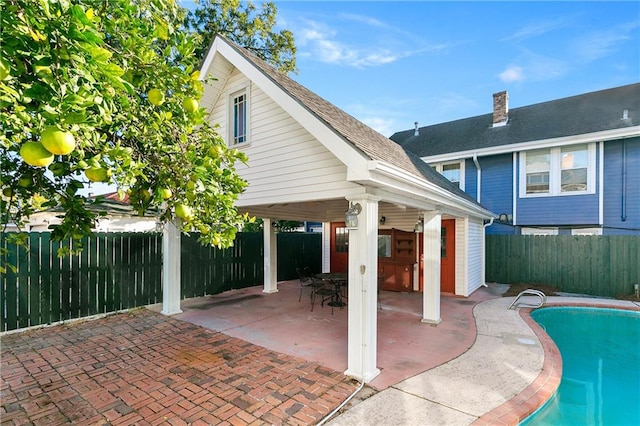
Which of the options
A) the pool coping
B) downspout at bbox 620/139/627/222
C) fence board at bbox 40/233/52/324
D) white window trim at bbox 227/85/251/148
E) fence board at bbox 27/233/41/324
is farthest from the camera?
downspout at bbox 620/139/627/222

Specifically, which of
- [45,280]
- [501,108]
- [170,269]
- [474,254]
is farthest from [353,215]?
[501,108]

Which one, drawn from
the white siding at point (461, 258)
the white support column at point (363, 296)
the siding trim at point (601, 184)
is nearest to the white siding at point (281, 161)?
the white support column at point (363, 296)

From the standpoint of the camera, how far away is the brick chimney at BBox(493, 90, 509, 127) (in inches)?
582

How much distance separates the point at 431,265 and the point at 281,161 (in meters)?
4.12

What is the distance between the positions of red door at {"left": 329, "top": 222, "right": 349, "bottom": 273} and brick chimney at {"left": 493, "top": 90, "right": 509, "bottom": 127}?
A: 901cm

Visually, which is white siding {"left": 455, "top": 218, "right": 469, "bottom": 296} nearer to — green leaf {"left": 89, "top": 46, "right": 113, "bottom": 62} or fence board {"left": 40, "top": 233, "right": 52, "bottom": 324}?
green leaf {"left": 89, "top": 46, "right": 113, "bottom": 62}

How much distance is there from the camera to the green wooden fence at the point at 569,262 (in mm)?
10453

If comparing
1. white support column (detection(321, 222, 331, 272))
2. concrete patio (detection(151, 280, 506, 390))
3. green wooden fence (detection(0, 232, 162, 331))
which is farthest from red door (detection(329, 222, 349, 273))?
green wooden fence (detection(0, 232, 162, 331))

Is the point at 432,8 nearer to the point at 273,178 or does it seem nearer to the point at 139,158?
the point at 273,178

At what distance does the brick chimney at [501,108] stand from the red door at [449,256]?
7.37 m

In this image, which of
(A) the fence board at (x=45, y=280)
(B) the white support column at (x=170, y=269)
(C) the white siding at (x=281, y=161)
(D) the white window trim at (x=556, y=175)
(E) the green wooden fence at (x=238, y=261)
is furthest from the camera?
(D) the white window trim at (x=556, y=175)

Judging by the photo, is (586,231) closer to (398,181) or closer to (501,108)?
(501,108)

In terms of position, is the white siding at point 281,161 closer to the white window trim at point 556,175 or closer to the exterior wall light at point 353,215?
the exterior wall light at point 353,215

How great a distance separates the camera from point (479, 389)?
165 inches
